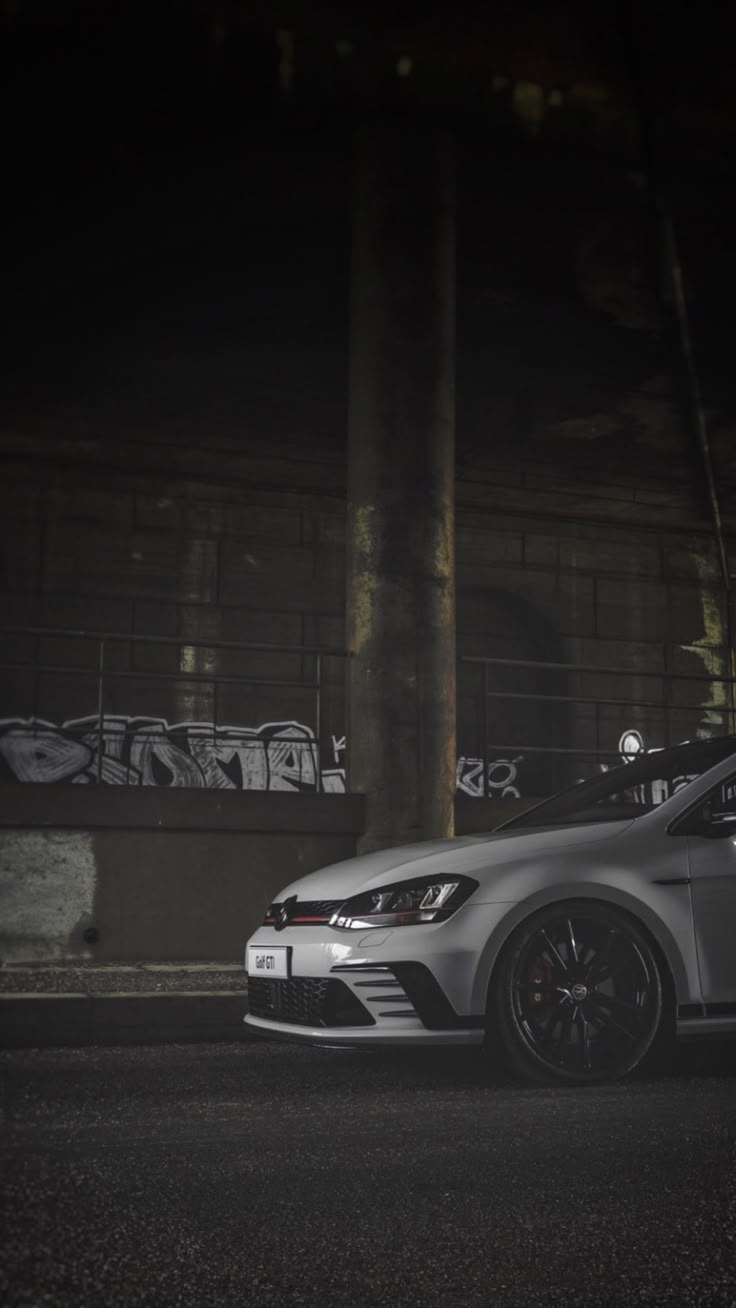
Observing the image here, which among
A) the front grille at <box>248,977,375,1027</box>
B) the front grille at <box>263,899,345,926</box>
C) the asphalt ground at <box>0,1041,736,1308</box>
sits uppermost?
the front grille at <box>263,899,345,926</box>

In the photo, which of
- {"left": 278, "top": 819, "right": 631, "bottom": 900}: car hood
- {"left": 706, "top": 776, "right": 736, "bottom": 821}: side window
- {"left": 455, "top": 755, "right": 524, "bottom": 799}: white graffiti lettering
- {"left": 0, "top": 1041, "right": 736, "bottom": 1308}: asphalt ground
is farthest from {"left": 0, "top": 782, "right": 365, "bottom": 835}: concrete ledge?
{"left": 455, "top": 755, "right": 524, "bottom": 799}: white graffiti lettering

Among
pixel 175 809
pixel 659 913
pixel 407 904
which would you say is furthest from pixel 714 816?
pixel 175 809

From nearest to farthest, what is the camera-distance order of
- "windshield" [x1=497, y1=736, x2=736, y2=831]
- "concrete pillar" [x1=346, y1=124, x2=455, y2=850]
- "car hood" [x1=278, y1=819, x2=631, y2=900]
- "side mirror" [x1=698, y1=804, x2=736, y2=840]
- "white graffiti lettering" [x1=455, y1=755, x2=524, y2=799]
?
"car hood" [x1=278, y1=819, x2=631, y2=900], "side mirror" [x1=698, y1=804, x2=736, y2=840], "windshield" [x1=497, y1=736, x2=736, y2=831], "concrete pillar" [x1=346, y1=124, x2=455, y2=850], "white graffiti lettering" [x1=455, y1=755, x2=524, y2=799]

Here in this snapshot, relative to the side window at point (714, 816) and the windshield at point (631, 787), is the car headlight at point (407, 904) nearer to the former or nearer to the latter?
the windshield at point (631, 787)

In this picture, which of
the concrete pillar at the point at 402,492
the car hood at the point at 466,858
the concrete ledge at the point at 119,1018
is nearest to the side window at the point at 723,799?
the car hood at the point at 466,858

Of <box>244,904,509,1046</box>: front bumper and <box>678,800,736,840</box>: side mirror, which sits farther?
<box>678,800,736,840</box>: side mirror

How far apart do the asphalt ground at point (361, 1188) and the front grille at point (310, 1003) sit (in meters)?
0.26

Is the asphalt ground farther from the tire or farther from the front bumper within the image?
the front bumper

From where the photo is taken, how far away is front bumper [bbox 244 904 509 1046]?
17.0ft

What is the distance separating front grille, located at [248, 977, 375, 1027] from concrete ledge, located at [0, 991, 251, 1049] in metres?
1.16

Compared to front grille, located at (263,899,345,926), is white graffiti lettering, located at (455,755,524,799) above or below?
above

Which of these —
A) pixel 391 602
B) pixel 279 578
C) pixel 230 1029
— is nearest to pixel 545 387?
pixel 279 578

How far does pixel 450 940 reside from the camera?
523 cm

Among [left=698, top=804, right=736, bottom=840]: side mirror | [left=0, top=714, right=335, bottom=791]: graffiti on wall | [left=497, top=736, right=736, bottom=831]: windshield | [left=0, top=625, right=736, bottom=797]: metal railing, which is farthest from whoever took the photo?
[left=0, top=714, right=335, bottom=791]: graffiti on wall
